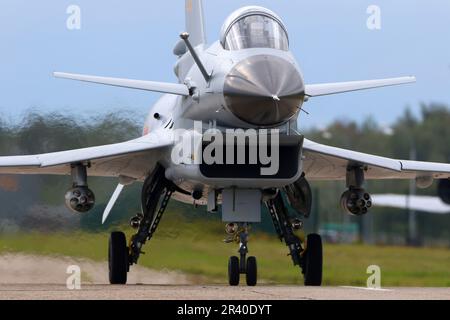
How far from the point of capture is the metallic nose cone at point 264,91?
15.8 metres

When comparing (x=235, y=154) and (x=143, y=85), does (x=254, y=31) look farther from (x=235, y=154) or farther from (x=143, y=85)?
(x=143, y=85)

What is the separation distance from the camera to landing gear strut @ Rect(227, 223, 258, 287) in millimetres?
17250

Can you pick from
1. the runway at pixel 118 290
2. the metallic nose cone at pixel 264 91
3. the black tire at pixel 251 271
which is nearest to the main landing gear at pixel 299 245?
the black tire at pixel 251 271

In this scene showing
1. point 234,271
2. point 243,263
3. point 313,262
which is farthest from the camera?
point 313,262

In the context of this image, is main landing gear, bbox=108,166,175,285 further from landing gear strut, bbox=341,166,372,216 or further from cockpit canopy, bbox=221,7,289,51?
cockpit canopy, bbox=221,7,289,51

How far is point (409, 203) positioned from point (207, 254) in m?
8.33

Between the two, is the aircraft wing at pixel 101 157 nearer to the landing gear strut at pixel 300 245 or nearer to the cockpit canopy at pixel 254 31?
the landing gear strut at pixel 300 245

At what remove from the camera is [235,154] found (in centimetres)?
1683

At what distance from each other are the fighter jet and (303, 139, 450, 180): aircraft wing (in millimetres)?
21

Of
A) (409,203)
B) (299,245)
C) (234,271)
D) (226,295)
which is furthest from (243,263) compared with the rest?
(409,203)

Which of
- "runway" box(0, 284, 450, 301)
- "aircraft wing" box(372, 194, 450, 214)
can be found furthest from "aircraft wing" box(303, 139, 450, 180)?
"aircraft wing" box(372, 194, 450, 214)

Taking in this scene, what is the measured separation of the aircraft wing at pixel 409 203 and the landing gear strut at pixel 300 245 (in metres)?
9.77

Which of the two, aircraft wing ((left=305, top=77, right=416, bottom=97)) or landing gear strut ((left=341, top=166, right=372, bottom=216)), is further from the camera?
landing gear strut ((left=341, top=166, right=372, bottom=216))
